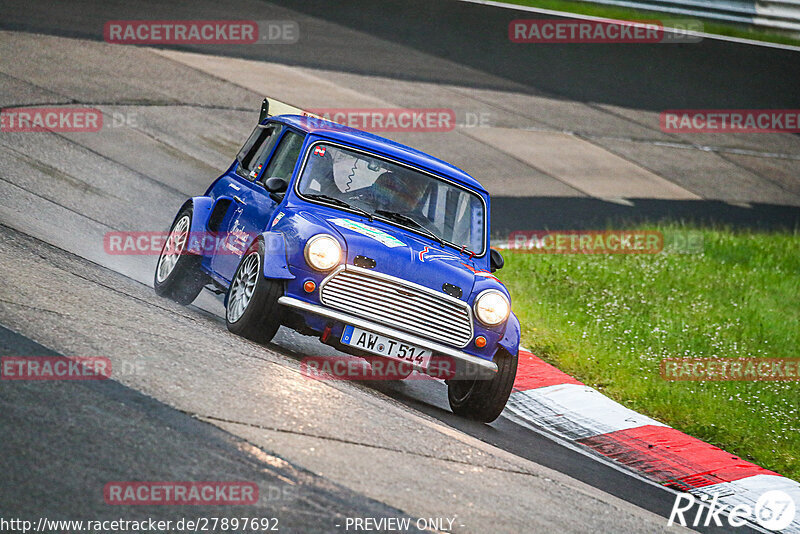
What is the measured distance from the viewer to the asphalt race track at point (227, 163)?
189 inches

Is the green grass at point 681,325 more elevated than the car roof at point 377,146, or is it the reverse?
the car roof at point 377,146

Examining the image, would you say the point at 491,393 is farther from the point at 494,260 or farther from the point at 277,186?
the point at 277,186

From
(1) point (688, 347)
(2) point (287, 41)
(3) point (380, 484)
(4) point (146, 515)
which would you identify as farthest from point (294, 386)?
(2) point (287, 41)

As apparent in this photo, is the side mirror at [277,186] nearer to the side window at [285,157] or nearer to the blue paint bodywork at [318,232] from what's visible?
the blue paint bodywork at [318,232]

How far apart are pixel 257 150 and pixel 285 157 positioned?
28.6 inches

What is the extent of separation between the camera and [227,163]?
13.9 m

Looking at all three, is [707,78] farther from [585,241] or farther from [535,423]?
[535,423]

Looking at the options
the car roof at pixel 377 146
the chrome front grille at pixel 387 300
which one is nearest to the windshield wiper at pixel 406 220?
the car roof at pixel 377 146

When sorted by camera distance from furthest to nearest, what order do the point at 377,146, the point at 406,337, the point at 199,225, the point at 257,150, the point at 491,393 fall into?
the point at 257,150 < the point at 199,225 < the point at 377,146 < the point at 491,393 < the point at 406,337

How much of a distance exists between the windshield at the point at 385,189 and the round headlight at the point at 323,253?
75cm

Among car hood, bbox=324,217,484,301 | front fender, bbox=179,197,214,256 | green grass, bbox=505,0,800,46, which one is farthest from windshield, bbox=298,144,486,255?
green grass, bbox=505,0,800,46

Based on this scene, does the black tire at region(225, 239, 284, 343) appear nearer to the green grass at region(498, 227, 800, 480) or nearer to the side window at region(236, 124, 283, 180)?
the side window at region(236, 124, 283, 180)

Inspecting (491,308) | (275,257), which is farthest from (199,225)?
(491,308)

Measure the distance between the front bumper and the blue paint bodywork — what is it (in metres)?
0.07
